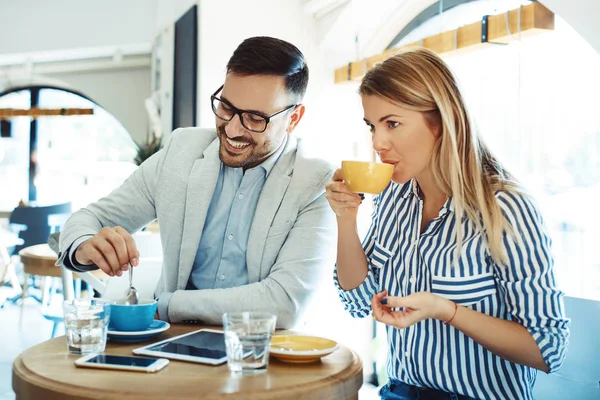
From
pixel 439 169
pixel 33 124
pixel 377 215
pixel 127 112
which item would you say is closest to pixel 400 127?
pixel 439 169

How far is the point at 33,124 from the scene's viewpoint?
887 cm

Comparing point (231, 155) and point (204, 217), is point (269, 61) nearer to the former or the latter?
point (231, 155)

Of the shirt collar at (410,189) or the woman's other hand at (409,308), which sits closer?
the woman's other hand at (409,308)

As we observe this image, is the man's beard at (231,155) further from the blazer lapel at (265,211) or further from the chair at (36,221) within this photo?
the chair at (36,221)

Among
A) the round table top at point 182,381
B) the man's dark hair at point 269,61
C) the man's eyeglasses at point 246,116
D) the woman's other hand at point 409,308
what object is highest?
the man's dark hair at point 269,61

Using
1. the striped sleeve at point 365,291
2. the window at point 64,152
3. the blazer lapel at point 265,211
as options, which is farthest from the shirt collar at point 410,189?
the window at point 64,152

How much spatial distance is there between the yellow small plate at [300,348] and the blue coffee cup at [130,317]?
30 centimetres

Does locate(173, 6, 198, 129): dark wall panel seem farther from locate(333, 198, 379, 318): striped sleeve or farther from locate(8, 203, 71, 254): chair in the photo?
locate(333, 198, 379, 318): striped sleeve

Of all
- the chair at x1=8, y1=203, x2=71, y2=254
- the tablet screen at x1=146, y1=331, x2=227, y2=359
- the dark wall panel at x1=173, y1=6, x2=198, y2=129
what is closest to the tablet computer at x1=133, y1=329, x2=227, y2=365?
the tablet screen at x1=146, y1=331, x2=227, y2=359

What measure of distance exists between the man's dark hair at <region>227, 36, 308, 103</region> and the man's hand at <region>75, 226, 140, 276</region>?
655 millimetres

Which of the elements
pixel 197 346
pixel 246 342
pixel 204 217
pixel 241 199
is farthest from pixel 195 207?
pixel 246 342

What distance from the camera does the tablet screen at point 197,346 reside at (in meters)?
1.33

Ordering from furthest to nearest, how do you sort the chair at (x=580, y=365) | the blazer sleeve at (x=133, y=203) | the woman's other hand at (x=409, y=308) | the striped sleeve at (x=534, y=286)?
the blazer sleeve at (x=133, y=203)
the chair at (x=580, y=365)
the striped sleeve at (x=534, y=286)
the woman's other hand at (x=409, y=308)

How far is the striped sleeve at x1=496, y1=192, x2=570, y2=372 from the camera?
56.1 inches
